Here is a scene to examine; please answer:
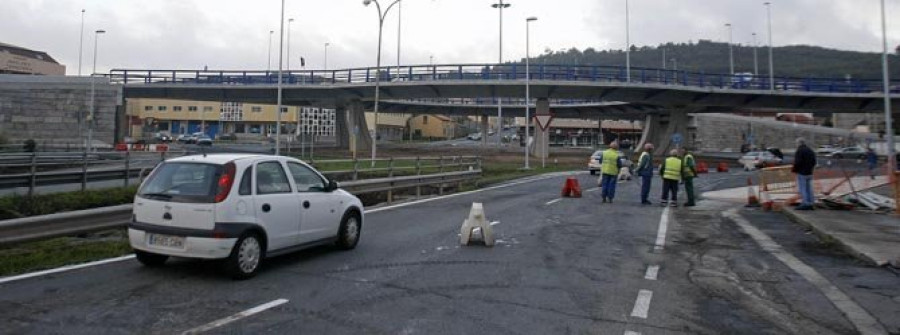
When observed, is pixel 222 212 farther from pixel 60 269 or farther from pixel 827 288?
pixel 827 288

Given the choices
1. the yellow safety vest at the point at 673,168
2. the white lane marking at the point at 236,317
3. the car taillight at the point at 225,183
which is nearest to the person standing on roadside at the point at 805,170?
the yellow safety vest at the point at 673,168

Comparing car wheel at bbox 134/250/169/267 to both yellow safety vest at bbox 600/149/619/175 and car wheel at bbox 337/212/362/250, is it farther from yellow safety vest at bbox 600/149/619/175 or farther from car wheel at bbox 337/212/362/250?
yellow safety vest at bbox 600/149/619/175

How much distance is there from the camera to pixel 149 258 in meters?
7.76

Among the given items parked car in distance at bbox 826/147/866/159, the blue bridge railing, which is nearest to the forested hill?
parked car in distance at bbox 826/147/866/159

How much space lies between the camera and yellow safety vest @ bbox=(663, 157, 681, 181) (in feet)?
56.9

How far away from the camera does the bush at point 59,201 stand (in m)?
14.2

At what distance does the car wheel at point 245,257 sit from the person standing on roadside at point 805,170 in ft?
A: 41.1

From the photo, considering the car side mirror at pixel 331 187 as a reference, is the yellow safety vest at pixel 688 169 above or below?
above

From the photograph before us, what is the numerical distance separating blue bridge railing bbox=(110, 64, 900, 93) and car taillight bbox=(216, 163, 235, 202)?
135 feet

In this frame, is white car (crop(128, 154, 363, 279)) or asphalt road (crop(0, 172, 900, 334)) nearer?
asphalt road (crop(0, 172, 900, 334))

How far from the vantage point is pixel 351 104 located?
55.9m

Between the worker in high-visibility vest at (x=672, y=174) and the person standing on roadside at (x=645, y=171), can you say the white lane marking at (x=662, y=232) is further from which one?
the person standing on roadside at (x=645, y=171)

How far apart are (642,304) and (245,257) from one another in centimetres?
420

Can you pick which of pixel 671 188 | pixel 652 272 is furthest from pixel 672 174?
pixel 652 272
